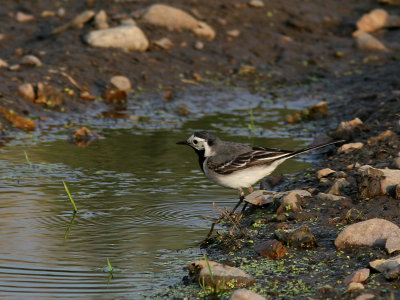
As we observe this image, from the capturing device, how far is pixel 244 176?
23.8 feet

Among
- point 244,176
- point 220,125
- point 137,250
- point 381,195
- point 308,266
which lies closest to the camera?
point 308,266

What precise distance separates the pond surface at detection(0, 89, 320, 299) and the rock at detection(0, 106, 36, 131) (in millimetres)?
525

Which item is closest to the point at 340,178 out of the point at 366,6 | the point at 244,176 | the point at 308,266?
the point at 244,176

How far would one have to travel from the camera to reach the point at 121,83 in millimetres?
12492

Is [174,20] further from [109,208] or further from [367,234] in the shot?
[367,234]

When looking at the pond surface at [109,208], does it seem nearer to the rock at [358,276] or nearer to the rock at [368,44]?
the rock at [358,276]

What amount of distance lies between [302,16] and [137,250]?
10.8m

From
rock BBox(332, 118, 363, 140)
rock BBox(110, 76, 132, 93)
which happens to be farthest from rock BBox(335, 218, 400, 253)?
rock BBox(110, 76, 132, 93)

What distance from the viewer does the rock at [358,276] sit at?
502 cm

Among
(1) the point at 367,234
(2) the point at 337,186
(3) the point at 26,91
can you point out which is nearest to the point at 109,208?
(2) the point at 337,186

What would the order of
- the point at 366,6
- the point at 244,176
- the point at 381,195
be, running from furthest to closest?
the point at 366,6
the point at 244,176
the point at 381,195

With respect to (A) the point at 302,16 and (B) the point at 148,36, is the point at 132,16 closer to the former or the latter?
(B) the point at 148,36

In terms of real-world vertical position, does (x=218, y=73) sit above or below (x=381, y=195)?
below

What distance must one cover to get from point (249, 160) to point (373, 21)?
9.66m
